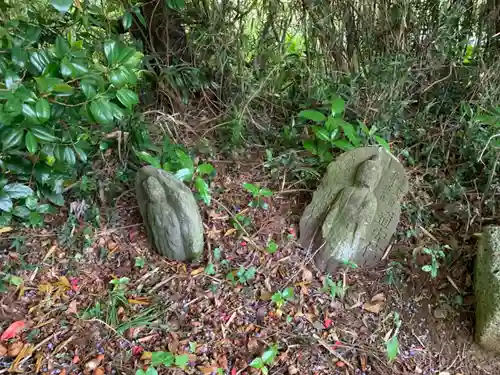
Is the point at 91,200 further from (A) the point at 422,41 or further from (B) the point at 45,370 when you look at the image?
(A) the point at 422,41

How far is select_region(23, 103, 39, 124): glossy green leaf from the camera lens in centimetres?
148

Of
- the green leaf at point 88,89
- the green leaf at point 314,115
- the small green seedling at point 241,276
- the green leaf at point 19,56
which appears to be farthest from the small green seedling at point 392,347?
the green leaf at point 19,56

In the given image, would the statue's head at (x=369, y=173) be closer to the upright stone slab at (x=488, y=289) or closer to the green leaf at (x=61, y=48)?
the upright stone slab at (x=488, y=289)

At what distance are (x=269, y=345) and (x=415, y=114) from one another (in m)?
1.62

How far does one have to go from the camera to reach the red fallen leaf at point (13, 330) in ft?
5.66

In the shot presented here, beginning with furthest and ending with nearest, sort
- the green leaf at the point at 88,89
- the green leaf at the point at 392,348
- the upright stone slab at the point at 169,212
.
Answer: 1. the upright stone slab at the point at 169,212
2. the green leaf at the point at 392,348
3. the green leaf at the point at 88,89

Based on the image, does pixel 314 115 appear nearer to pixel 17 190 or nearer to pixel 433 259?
pixel 433 259

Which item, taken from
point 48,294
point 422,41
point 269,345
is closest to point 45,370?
point 48,294

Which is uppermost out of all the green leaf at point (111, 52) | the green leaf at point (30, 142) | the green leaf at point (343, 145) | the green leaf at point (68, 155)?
the green leaf at point (111, 52)

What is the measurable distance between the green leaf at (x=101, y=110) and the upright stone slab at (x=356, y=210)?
3.43 feet

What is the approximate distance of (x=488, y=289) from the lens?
73.4 inches

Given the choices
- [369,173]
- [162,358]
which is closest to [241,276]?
[162,358]

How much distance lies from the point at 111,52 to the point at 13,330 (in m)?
1.16

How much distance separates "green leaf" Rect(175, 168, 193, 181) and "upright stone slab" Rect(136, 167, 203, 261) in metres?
0.08
